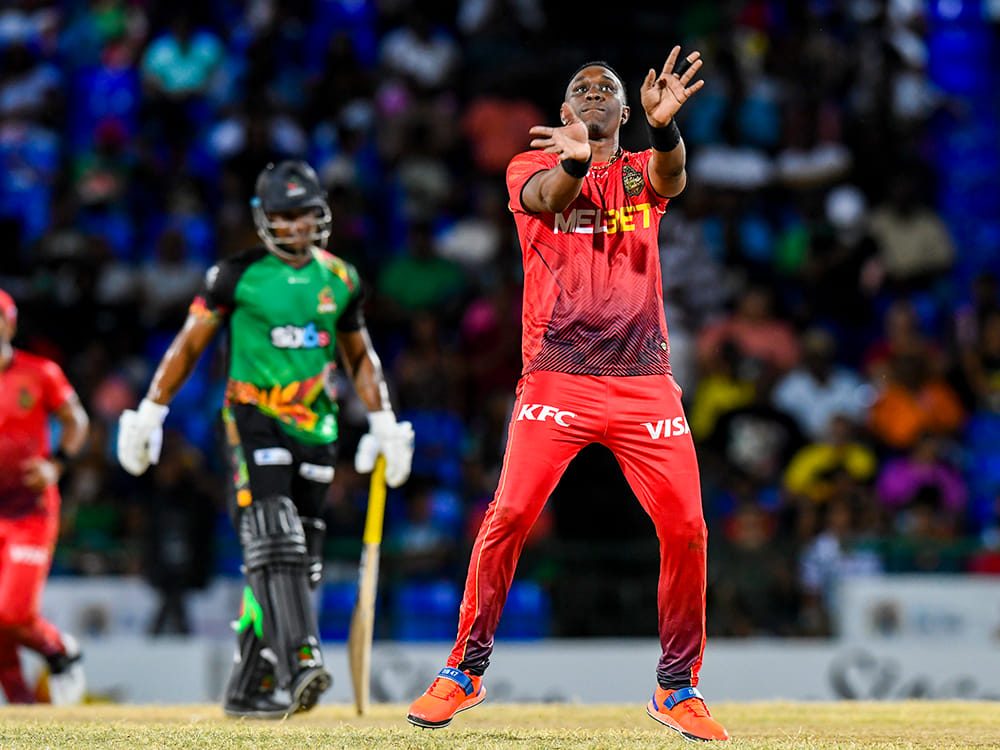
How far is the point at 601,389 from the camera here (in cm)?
696

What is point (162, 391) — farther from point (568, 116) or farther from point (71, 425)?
point (568, 116)

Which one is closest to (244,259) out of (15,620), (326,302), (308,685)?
(326,302)

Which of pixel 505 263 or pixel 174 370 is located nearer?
pixel 174 370

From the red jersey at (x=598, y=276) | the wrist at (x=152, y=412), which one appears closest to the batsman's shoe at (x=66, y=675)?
the wrist at (x=152, y=412)

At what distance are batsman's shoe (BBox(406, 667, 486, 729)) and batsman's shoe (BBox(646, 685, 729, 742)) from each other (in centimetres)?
71

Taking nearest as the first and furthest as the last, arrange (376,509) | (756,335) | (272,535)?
(272,535), (376,509), (756,335)

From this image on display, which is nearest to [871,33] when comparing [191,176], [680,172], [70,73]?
[191,176]

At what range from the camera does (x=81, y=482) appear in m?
14.2

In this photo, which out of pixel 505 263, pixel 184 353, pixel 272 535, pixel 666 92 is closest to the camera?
pixel 666 92

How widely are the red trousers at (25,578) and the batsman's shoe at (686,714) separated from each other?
15.6 ft

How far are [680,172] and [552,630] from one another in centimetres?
677

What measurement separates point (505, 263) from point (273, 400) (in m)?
7.47

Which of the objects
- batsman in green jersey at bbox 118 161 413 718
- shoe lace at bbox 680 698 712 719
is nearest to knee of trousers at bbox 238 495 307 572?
batsman in green jersey at bbox 118 161 413 718

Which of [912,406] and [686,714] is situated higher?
[912,406]
